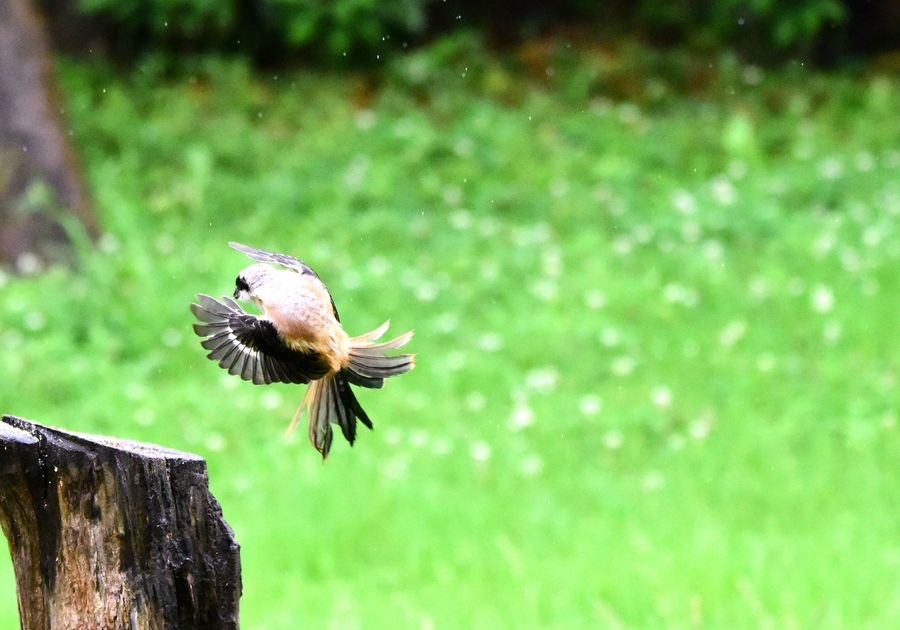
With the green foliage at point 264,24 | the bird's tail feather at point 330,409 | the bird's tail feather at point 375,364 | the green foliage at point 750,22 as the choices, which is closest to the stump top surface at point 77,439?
the bird's tail feather at point 330,409

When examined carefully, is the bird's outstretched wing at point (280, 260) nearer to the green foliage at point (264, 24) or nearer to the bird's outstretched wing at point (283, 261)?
the bird's outstretched wing at point (283, 261)

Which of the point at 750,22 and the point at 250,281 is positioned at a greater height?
the point at 750,22

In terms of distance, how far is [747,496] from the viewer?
16.7 feet

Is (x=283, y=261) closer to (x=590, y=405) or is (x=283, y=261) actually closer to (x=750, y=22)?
(x=590, y=405)

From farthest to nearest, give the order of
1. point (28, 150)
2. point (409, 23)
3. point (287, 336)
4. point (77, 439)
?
point (409, 23)
point (28, 150)
point (77, 439)
point (287, 336)

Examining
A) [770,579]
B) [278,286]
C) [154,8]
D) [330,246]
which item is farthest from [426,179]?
[278,286]

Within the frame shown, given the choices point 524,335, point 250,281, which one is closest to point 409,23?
point 524,335

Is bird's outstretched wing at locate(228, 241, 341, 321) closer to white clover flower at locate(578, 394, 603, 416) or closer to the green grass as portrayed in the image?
the green grass

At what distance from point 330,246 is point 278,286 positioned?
21.2 feet

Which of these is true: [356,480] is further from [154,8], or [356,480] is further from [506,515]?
[154,8]

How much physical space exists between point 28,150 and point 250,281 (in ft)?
21.8

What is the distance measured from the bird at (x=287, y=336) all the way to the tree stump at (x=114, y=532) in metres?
0.28

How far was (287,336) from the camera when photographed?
1827 mm

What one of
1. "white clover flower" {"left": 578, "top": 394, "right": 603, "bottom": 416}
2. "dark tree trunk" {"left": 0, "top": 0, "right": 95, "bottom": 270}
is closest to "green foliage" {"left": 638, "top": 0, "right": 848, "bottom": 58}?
"white clover flower" {"left": 578, "top": 394, "right": 603, "bottom": 416}
